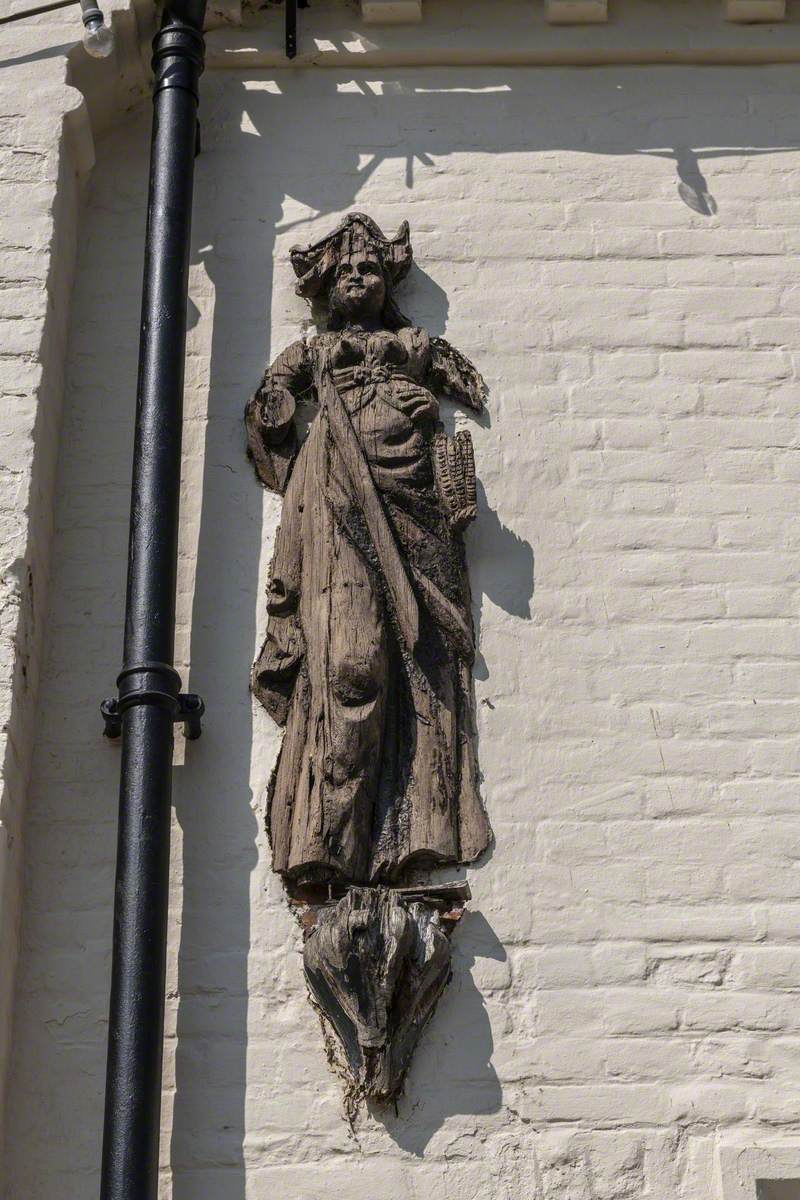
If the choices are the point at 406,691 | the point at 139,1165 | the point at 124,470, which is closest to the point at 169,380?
the point at 124,470

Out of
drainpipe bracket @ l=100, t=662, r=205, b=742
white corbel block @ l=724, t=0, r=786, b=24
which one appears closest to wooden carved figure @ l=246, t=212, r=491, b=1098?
drainpipe bracket @ l=100, t=662, r=205, b=742

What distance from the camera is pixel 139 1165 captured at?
424 centimetres

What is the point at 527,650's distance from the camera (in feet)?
16.8

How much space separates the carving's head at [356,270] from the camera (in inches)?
218

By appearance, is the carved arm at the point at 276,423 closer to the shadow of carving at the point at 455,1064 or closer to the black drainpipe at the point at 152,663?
the black drainpipe at the point at 152,663

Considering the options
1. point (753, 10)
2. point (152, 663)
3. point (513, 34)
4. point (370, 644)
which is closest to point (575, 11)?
point (513, 34)

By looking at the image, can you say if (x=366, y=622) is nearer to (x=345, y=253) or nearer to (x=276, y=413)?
(x=276, y=413)

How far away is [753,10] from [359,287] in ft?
5.42

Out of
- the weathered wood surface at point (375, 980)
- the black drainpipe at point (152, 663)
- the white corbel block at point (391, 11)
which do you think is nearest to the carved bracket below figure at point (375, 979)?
the weathered wood surface at point (375, 980)

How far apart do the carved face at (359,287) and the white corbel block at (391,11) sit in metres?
0.98

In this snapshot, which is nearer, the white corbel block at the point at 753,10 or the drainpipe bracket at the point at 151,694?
the drainpipe bracket at the point at 151,694

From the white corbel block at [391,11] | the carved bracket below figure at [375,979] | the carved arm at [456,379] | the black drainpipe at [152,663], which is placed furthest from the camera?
the white corbel block at [391,11]

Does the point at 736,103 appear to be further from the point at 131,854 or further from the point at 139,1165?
the point at 139,1165

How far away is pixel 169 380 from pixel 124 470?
0.32 metres
